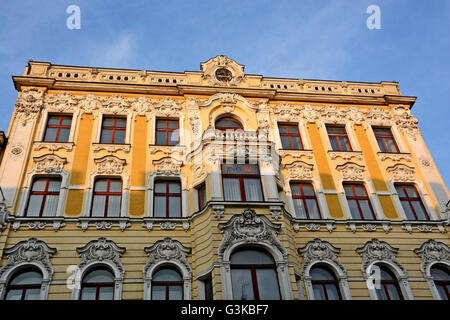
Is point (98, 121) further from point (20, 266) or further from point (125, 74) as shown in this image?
point (20, 266)

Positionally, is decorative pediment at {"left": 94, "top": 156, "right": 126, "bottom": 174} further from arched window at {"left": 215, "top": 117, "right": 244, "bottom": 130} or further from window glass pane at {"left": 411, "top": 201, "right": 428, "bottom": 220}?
window glass pane at {"left": 411, "top": 201, "right": 428, "bottom": 220}

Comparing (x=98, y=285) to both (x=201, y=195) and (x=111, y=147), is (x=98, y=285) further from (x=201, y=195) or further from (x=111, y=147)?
(x=111, y=147)

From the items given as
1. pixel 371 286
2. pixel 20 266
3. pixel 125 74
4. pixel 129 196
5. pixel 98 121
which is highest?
pixel 125 74

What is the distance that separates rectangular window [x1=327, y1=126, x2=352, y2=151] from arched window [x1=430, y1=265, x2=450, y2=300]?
6.44m

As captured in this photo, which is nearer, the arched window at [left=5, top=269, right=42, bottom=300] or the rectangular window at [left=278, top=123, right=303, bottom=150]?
the arched window at [left=5, top=269, right=42, bottom=300]

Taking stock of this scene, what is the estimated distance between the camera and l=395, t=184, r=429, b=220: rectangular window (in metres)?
18.0

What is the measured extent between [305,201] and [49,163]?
34.8 feet

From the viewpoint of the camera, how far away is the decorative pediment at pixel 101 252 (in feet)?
48.1

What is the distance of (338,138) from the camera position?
2055 cm

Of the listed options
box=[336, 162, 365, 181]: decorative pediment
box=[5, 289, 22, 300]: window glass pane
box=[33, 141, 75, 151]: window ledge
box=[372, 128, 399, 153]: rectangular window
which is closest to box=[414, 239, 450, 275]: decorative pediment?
box=[336, 162, 365, 181]: decorative pediment

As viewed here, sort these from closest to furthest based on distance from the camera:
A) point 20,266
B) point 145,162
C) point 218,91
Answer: point 20,266 → point 145,162 → point 218,91

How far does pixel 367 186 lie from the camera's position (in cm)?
1850
